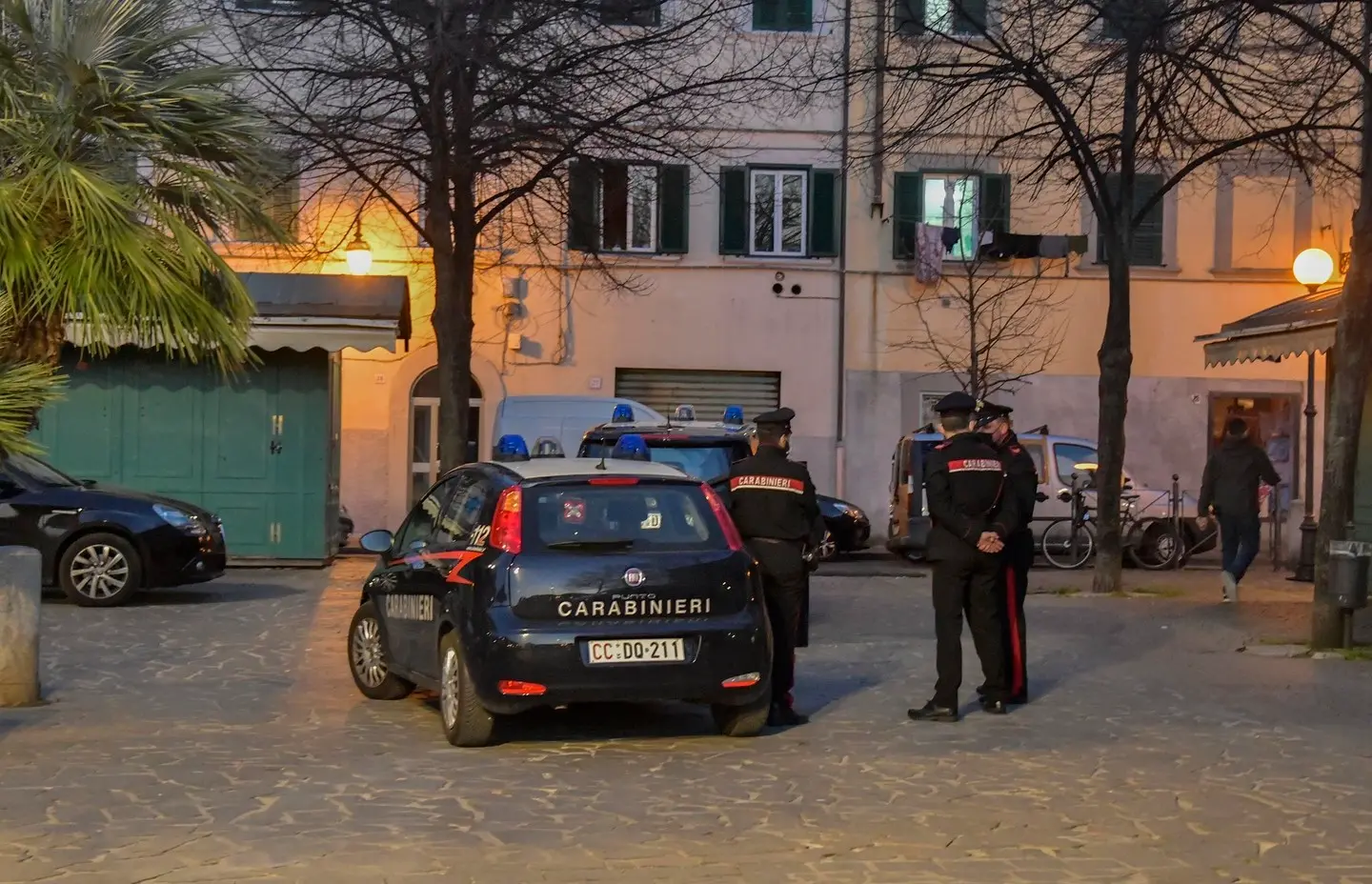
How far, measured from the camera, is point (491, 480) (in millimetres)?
9969

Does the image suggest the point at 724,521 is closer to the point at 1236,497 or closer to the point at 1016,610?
the point at 1016,610

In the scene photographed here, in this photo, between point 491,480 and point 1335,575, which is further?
point 1335,575

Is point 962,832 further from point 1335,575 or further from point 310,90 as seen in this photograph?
point 310,90

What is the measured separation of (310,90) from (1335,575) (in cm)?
1138

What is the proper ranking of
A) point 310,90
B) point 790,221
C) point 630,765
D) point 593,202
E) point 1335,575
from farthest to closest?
point 790,221 → point 593,202 → point 310,90 → point 1335,575 → point 630,765

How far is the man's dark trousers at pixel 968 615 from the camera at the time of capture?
10516mm

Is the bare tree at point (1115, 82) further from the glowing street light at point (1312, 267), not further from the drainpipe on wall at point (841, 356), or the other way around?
the drainpipe on wall at point (841, 356)

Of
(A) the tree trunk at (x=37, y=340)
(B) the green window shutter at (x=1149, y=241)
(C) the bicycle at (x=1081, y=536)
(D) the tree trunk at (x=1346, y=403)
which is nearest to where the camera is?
(A) the tree trunk at (x=37, y=340)

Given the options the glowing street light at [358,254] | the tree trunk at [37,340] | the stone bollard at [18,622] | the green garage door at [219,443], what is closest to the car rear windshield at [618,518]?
the stone bollard at [18,622]

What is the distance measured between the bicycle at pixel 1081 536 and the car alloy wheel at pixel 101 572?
39.5 ft

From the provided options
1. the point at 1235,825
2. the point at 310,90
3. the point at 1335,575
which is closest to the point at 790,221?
the point at 310,90

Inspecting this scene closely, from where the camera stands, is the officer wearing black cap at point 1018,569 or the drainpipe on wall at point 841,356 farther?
the drainpipe on wall at point 841,356

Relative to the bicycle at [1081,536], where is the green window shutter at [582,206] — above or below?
above

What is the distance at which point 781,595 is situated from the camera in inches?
415
